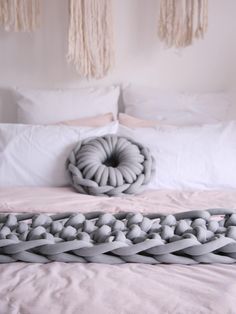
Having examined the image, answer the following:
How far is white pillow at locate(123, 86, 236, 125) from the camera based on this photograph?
1948 millimetres

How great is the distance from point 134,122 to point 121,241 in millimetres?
1018

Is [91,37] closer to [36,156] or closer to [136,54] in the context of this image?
[136,54]

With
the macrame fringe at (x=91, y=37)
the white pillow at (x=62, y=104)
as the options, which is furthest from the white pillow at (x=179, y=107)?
the macrame fringe at (x=91, y=37)

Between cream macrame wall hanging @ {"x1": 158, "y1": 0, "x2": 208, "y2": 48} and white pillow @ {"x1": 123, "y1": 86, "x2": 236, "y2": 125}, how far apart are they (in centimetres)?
26

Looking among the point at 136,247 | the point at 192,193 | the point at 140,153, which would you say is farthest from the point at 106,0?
the point at 136,247

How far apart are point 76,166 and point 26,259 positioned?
703mm

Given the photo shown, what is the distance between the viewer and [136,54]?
2.09m

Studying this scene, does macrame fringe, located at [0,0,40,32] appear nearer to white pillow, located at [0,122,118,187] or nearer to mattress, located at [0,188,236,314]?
white pillow, located at [0,122,118,187]

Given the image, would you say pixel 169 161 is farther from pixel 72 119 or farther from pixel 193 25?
pixel 193 25

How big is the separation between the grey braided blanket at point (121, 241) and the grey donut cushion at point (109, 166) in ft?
1.44

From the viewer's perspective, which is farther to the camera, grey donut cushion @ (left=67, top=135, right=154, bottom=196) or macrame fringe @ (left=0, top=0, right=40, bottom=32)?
macrame fringe @ (left=0, top=0, right=40, bottom=32)

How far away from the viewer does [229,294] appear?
0.77 m

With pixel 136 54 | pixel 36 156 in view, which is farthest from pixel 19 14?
pixel 36 156

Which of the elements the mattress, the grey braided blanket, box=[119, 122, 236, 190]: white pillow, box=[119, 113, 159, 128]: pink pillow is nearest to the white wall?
box=[119, 113, 159, 128]: pink pillow
